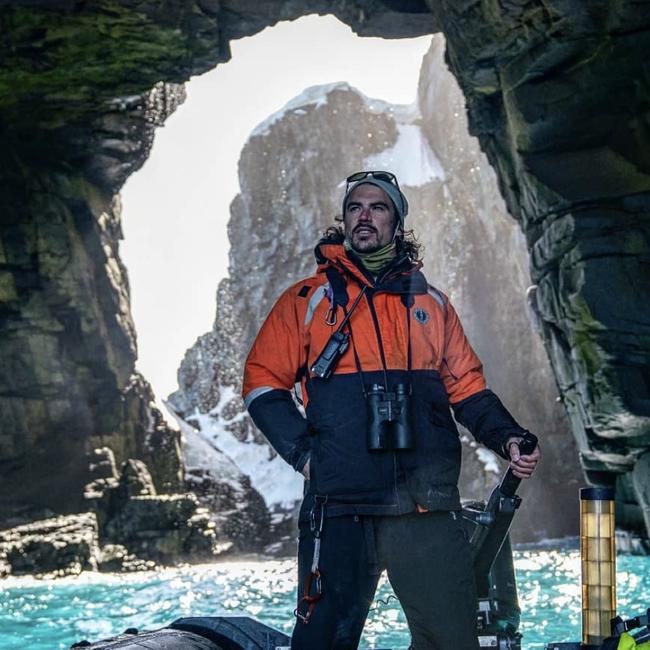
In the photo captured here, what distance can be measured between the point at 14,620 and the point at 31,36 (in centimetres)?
1091

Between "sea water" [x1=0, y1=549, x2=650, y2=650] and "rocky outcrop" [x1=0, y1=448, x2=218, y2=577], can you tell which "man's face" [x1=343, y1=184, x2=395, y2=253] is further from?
"rocky outcrop" [x1=0, y1=448, x2=218, y2=577]

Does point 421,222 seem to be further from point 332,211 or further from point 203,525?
point 203,525

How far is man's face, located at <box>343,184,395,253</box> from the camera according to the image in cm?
326

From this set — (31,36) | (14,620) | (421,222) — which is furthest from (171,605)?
(421,222)

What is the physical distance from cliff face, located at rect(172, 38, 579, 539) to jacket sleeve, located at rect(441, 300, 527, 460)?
32.8 metres

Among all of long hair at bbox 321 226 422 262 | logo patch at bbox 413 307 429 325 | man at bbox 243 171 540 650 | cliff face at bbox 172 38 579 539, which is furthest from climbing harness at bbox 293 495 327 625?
cliff face at bbox 172 38 579 539

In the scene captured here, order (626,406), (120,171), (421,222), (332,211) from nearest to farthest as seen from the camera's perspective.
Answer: (626,406) < (120,171) < (421,222) < (332,211)

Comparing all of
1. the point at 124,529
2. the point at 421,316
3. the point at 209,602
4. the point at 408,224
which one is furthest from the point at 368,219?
the point at 408,224

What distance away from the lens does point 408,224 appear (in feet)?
150

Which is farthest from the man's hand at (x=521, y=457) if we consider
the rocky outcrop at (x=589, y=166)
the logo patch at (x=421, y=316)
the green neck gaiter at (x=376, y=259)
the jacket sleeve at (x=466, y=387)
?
the rocky outcrop at (x=589, y=166)

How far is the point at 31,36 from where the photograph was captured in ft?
48.1

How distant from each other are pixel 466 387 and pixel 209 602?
9657 mm

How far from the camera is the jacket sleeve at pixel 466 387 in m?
3.13

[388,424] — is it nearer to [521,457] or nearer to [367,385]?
[367,385]
